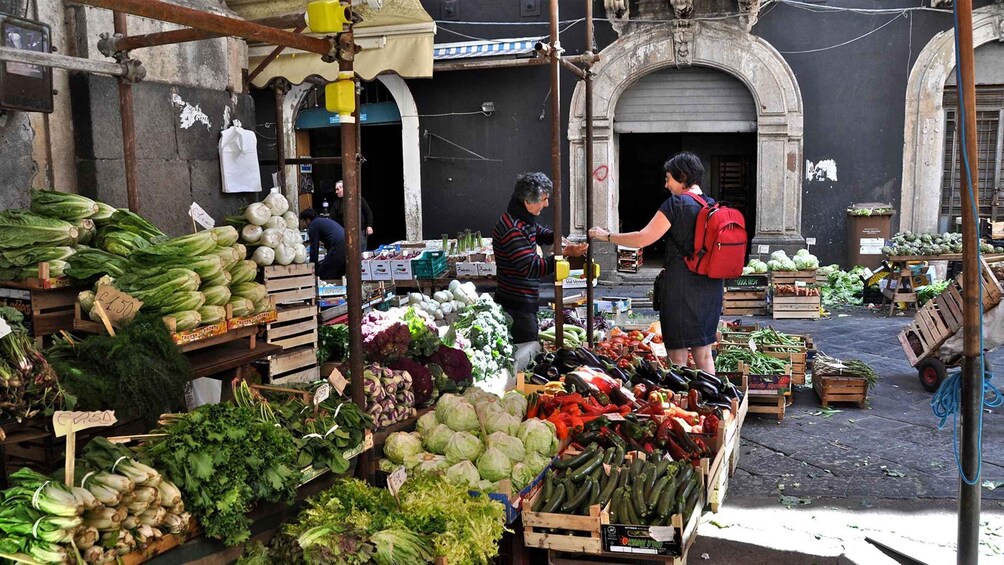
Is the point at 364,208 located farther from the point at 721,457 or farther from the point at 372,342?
the point at 721,457

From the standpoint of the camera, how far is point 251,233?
5.37 meters

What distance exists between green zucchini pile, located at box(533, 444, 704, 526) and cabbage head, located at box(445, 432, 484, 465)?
38cm

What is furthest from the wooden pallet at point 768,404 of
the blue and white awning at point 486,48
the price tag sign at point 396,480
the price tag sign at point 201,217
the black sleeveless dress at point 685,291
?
the blue and white awning at point 486,48

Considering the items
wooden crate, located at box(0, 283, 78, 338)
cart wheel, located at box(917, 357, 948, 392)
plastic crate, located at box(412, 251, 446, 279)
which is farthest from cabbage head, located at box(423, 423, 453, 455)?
plastic crate, located at box(412, 251, 446, 279)

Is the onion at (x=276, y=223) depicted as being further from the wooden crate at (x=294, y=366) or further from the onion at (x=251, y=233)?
the wooden crate at (x=294, y=366)

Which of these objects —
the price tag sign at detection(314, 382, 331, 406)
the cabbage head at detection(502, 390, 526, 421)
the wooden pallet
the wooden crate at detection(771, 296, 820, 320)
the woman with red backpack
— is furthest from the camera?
the wooden crate at detection(771, 296, 820, 320)

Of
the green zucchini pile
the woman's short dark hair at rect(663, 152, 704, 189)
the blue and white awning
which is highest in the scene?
the blue and white awning

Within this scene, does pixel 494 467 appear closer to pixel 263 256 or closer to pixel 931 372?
pixel 263 256

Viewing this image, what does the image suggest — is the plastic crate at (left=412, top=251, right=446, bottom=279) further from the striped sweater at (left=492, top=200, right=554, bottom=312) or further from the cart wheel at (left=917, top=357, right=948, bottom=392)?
the cart wheel at (left=917, top=357, right=948, bottom=392)

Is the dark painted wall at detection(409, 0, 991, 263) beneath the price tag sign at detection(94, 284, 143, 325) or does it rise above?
above

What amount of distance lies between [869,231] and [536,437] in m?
11.2

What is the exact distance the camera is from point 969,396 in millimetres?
3980

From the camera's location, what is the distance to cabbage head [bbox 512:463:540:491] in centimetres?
409

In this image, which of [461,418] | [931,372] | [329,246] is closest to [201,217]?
[461,418]
